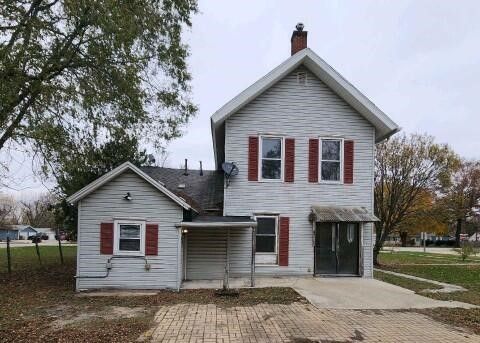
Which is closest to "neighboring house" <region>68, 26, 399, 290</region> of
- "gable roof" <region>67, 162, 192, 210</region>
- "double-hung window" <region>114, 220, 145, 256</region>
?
"gable roof" <region>67, 162, 192, 210</region>

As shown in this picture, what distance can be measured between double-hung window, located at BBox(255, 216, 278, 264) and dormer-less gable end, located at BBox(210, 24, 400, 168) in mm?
3987

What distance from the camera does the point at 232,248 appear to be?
1549cm

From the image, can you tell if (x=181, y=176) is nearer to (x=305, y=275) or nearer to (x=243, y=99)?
(x=243, y=99)

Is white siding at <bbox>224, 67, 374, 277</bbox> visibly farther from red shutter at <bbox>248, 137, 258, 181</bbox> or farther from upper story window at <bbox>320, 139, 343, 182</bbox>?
upper story window at <bbox>320, 139, 343, 182</bbox>

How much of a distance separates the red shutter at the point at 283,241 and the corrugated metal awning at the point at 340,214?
3.51 feet

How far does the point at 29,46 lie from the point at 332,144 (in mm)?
10771

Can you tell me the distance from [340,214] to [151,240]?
6.81 metres

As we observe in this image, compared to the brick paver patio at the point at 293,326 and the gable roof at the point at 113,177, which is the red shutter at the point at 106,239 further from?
the brick paver patio at the point at 293,326

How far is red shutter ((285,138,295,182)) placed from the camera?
15883 millimetres

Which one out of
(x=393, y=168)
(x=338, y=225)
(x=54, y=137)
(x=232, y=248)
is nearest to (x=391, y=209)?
(x=393, y=168)

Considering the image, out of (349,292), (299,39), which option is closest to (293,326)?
(349,292)

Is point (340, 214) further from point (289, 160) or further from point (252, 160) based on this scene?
point (252, 160)

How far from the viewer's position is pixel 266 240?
15.7 meters

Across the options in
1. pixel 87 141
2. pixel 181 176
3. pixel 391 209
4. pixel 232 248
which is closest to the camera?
pixel 87 141
